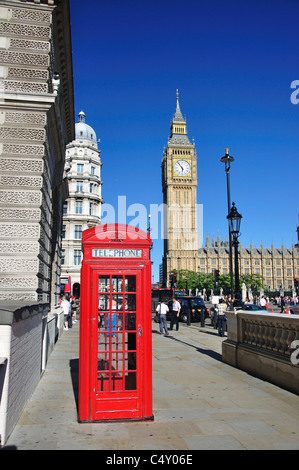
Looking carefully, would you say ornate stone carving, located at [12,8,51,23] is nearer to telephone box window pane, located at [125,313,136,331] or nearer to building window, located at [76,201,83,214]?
telephone box window pane, located at [125,313,136,331]

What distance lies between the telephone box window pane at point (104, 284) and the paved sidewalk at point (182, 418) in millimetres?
1848

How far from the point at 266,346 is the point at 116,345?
159 inches

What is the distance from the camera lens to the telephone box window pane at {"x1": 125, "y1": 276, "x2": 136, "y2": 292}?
5779 millimetres

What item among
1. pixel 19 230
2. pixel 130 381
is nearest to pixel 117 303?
pixel 130 381

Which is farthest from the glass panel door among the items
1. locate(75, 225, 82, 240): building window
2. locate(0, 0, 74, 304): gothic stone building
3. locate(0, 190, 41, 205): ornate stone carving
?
locate(75, 225, 82, 240): building window

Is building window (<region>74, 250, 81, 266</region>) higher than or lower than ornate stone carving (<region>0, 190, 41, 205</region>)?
higher

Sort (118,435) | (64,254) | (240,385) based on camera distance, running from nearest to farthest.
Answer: (118,435)
(240,385)
(64,254)

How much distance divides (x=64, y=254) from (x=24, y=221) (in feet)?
139

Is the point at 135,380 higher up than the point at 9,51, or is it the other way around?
the point at 9,51

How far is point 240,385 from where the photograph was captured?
797 centimetres

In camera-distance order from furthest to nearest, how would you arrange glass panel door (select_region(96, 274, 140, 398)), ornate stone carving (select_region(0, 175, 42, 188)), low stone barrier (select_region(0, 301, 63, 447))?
ornate stone carving (select_region(0, 175, 42, 188)) < glass panel door (select_region(96, 274, 140, 398)) < low stone barrier (select_region(0, 301, 63, 447))

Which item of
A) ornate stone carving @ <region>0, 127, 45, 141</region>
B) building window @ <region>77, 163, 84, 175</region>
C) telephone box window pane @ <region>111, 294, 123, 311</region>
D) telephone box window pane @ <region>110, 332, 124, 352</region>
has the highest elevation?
building window @ <region>77, 163, 84, 175</region>
